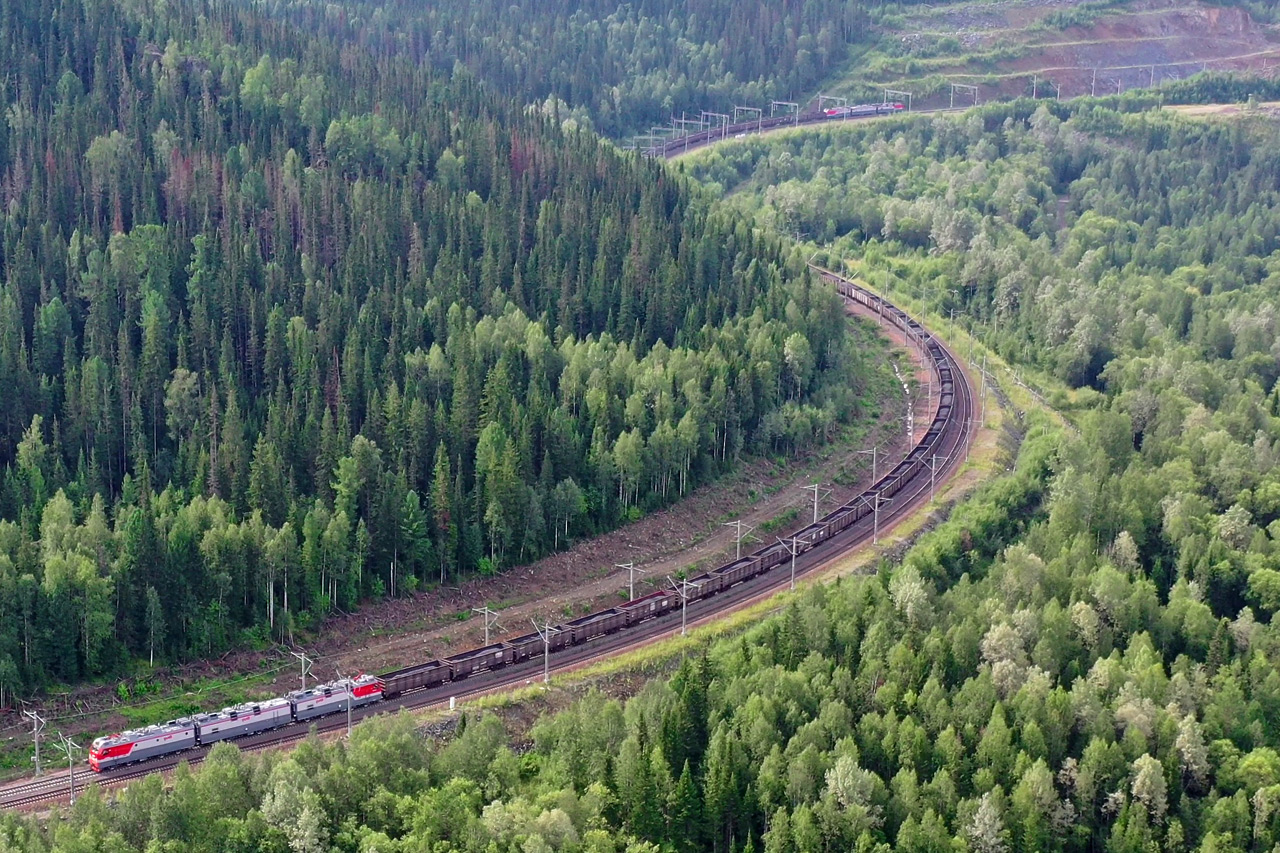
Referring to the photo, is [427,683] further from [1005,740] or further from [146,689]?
[1005,740]

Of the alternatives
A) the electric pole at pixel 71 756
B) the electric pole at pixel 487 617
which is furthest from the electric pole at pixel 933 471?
the electric pole at pixel 71 756

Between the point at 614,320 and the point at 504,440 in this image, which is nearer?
the point at 504,440

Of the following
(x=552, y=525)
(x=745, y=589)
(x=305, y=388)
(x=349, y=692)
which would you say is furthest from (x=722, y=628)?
(x=305, y=388)

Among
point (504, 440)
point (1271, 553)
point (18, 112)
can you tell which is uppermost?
point (18, 112)

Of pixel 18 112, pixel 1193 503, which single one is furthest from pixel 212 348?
pixel 1193 503

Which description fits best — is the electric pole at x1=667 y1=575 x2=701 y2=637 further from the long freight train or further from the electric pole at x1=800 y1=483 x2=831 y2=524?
the electric pole at x1=800 y1=483 x2=831 y2=524

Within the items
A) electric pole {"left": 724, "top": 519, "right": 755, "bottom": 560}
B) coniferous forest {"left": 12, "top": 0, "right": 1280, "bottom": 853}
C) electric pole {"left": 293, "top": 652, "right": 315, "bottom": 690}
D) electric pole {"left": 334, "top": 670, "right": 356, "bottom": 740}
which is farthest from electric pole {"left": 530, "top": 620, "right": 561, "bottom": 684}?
electric pole {"left": 724, "top": 519, "right": 755, "bottom": 560}
